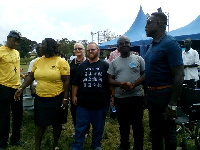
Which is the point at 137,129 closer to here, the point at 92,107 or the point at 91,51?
the point at 92,107

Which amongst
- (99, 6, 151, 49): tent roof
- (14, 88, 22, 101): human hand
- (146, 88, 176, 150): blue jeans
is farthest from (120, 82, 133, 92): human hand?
(99, 6, 151, 49): tent roof

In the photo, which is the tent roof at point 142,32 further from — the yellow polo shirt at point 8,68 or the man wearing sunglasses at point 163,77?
the yellow polo shirt at point 8,68

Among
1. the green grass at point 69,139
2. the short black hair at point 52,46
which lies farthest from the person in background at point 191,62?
the short black hair at point 52,46

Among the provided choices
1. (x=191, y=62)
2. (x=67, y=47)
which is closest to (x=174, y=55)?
(x=191, y=62)

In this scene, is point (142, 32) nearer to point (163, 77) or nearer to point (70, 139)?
point (70, 139)

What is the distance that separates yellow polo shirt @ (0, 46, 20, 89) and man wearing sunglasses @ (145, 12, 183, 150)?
7.80 feet

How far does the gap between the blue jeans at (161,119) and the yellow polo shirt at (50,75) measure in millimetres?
1410

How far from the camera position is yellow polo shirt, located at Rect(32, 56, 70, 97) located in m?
3.42

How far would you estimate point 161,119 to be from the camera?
2.81 meters

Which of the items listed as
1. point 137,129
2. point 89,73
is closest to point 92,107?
point 89,73

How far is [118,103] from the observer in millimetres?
3510

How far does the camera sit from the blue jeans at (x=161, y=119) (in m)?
2.70

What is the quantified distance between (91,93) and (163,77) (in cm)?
122

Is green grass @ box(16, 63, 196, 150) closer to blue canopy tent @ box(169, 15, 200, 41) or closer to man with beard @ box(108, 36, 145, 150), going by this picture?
man with beard @ box(108, 36, 145, 150)
